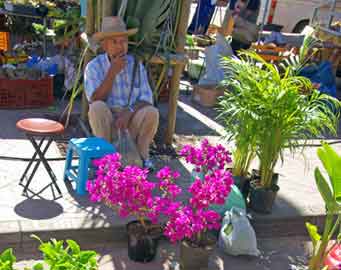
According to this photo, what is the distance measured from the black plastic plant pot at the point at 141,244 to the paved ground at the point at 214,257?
0.05 meters

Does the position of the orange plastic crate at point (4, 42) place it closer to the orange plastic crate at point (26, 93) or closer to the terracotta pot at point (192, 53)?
the orange plastic crate at point (26, 93)

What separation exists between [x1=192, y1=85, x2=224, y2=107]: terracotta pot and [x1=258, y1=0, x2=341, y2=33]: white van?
700cm

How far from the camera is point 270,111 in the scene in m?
3.57

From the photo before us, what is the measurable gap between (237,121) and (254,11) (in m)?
4.23

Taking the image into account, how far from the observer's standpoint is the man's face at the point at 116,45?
13.1 ft

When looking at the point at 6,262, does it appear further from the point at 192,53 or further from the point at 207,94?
the point at 192,53

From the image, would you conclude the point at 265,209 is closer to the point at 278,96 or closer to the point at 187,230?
the point at 278,96

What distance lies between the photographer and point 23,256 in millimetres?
3137

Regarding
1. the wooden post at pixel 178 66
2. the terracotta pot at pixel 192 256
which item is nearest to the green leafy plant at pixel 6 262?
the terracotta pot at pixel 192 256

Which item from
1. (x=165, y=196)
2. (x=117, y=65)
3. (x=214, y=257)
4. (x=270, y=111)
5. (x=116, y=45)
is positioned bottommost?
(x=214, y=257)

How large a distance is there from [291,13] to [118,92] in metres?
10.7

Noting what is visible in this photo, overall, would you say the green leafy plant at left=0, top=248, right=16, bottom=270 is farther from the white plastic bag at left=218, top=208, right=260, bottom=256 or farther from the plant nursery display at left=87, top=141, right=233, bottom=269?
the white plastic bag at left=218, top=208, right=260, bottom=256

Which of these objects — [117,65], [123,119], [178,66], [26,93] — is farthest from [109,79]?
Result: [26,93]

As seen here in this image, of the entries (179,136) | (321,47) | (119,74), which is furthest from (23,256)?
(321,47)
